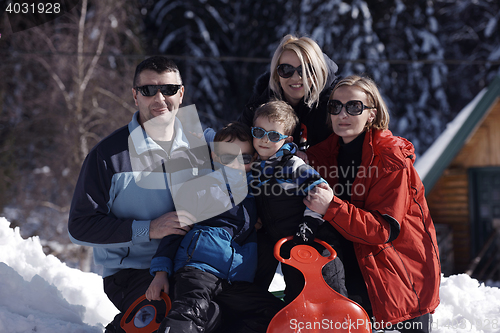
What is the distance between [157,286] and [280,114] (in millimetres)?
1177

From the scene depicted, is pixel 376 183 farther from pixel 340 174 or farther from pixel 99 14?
pixel 99 14

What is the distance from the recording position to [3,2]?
10.3 metres

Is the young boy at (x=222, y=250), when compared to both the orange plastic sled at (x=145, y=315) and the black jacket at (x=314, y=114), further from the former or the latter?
the black jacket at (x=314, y=114)

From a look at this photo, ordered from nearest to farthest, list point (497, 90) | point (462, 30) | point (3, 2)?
1. point (497, 90)
2. point (3, 2)
3. point (462, 30)

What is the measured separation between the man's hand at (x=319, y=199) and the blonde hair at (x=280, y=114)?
0.44m

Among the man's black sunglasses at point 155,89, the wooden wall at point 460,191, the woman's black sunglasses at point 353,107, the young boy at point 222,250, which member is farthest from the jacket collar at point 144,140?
the wooden wall at point 460,191

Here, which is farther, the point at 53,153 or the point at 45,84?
the point at 45,84

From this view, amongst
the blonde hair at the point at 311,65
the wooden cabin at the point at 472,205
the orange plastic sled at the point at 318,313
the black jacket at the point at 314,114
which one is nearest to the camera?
the orange plastic sled at the point at 318,313

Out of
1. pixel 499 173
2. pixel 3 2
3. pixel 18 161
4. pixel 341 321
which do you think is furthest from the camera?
pixel 18 161

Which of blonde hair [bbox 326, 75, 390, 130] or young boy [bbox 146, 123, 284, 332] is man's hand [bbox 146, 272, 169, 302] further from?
blonde hair [bbox 326, 75, 390, 130]

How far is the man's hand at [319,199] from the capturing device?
2.23m

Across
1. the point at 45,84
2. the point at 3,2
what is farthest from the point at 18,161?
the point at 3,2

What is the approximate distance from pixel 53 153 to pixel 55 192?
113cm

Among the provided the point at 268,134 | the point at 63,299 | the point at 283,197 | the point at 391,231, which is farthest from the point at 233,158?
the point at 63,299
